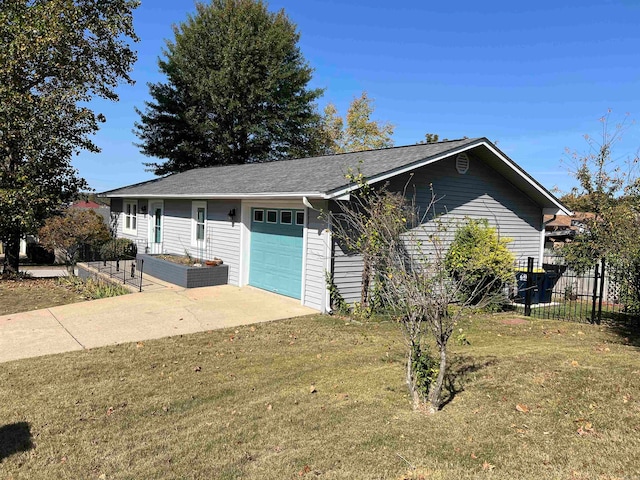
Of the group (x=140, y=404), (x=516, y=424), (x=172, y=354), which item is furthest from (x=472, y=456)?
(x=172, y=354)

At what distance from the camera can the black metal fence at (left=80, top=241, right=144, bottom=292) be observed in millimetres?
14133

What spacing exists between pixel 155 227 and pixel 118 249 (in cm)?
194

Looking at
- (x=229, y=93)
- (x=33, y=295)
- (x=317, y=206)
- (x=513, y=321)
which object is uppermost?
(x=229, y=93)

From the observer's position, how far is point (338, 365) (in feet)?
20.9

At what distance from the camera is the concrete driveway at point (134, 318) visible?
760cm

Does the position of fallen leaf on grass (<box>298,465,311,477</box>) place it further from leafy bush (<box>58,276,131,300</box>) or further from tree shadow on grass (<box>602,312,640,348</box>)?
leafy bush (<box>58,276,131,300</box>)

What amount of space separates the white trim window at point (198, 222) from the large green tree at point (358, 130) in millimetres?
24077

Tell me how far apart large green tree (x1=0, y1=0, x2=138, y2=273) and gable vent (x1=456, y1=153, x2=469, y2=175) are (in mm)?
12029

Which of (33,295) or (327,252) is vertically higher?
(327,252)

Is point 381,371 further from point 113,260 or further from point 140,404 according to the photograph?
point 113,260

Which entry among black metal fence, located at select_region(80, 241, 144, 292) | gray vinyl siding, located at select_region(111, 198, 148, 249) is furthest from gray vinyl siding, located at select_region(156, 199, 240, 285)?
gray vinyl siding, located at select_region(111, 198, 148, 249)

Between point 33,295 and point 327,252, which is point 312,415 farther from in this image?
point 33,295

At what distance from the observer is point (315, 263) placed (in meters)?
10.2

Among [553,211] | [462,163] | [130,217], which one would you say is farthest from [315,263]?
[130,217]
